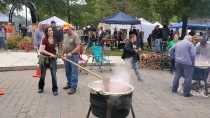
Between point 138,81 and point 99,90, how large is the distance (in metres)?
6.81

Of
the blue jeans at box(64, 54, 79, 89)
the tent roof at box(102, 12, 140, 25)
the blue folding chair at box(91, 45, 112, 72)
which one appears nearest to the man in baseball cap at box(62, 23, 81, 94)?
the blue jeans at box(64, 54, 79, 89)

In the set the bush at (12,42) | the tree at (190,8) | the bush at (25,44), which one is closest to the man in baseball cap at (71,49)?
the bush at (25,44)

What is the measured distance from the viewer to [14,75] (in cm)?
1462

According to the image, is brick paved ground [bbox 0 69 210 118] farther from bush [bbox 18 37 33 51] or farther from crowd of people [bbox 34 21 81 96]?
bush [bbox 18 37 33 51]

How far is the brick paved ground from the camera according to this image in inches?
337

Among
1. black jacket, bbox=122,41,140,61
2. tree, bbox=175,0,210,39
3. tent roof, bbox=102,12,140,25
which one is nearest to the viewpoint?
black jacket, bbox=122,41,140,61

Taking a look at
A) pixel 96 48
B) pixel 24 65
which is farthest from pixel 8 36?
pixel 96 48

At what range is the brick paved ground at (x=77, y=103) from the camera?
28.1 ft

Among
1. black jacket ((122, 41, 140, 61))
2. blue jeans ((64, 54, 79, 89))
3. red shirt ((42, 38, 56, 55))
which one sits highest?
red shirt ((42, 38, 56, 55))

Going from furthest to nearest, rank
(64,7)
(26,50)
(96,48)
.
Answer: (64,7) → (26,50) → (96,48)

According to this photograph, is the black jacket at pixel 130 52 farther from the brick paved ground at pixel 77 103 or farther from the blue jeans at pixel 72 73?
the blue jeans at pixel 72 73

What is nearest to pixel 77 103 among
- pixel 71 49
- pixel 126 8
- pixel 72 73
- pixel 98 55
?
pixel 72 73

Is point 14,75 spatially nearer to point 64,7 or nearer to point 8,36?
point 8,36

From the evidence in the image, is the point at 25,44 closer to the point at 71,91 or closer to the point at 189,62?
the point at 71,91
